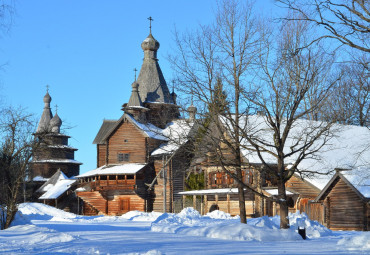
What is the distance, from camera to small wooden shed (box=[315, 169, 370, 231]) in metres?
30.4

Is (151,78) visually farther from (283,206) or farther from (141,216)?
(283,206)

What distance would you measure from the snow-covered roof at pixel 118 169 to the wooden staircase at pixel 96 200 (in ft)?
6.21

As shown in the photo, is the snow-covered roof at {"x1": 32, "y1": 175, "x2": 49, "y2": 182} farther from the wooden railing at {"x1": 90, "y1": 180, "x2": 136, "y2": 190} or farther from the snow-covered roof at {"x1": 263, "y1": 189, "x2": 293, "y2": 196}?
the snow-covered roof at {"x1": 263, "y1": 189, "x2": 293, "y2": 196}

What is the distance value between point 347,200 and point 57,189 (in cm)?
4117

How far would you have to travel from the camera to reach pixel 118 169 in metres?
52.2

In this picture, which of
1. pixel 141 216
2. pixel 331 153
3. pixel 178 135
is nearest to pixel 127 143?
pixel 141 216

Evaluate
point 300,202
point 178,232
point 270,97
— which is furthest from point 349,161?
point 178,232

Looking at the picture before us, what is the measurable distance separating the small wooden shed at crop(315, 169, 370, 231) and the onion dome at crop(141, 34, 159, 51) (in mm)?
33827

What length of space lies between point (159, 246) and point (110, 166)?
132 ft

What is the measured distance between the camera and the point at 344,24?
1249 cm

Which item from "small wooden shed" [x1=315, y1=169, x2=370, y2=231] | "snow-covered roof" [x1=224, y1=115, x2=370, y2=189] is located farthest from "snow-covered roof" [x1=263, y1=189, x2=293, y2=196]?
"small wooden shed" [x1=315, y1=169, x2=370, y2=231]

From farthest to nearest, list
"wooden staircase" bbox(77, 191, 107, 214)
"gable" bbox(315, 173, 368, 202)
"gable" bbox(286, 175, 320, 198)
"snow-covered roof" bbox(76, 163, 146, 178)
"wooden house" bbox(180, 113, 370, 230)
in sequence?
"wooden staircase" bbox(77, 191, 107, 214) < "snow-covered roof" bbox(76, 163, 146, 178) < "gable" bbox(286, 175, 320, 198) < "wooden house" bbox(180, 113, 370, 230) < "gable" bbox(315, 173, 368, 202)

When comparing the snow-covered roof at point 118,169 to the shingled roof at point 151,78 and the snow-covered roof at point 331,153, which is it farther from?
the snow-covered roof at point 331,153

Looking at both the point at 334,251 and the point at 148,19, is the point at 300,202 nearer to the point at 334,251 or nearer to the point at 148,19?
the point at 334,251
